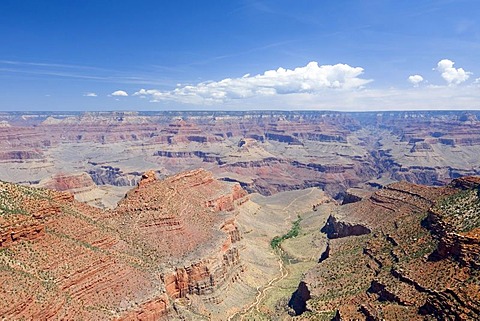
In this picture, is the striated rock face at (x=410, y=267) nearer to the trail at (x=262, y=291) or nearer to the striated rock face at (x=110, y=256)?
the trail at (x=262, y=291)

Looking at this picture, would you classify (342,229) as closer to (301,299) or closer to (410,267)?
(301,299)

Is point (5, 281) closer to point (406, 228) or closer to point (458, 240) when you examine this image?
point (458, 240)

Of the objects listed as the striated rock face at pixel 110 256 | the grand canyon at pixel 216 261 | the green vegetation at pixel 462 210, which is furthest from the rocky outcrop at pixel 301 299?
the green vegetation at pixel 462 210

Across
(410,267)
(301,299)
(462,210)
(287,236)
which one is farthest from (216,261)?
(287,236)

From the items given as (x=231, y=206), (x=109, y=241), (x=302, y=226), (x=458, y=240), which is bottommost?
(x=302, y=226)

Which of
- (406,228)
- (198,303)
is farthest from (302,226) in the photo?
(198,303)

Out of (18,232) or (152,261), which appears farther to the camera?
(152,261)

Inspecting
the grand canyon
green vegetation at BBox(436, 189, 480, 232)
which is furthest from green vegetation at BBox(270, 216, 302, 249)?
green vegetation at BBox(436, 189, 480, 232)
